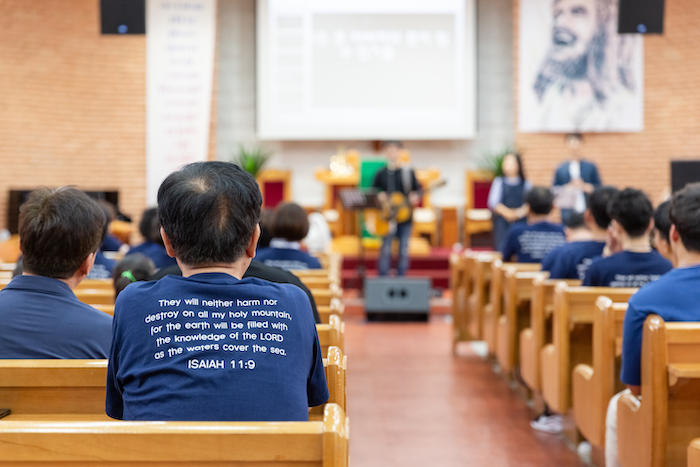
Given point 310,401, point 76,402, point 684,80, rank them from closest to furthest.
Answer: point 310,401
point 76,402
point 684,80

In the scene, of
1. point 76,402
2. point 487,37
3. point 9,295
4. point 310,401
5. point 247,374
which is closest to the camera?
point 247,374

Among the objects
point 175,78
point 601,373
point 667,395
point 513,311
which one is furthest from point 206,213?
point 175,78

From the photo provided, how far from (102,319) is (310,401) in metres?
0.68

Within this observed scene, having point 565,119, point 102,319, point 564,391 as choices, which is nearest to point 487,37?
point 565,119

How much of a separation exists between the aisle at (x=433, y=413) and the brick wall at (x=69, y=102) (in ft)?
18.1

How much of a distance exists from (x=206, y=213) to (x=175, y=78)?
8859mm

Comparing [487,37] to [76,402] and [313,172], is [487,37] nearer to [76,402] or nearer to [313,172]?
[313,172]

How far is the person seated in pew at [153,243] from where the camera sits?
355cm

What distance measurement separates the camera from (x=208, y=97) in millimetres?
9828

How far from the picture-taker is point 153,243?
374cm

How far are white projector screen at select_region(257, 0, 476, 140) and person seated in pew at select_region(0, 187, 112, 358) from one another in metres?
8.15

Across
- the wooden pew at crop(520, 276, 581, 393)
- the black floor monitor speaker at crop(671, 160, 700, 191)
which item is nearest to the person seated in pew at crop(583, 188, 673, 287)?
the wooden pew at crop(520, 276, 581, 393)

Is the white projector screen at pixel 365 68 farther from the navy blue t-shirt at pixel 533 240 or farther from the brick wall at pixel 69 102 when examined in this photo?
the navy blue t-shirt at pixel 533 240

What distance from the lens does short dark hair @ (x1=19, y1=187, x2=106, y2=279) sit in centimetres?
184
